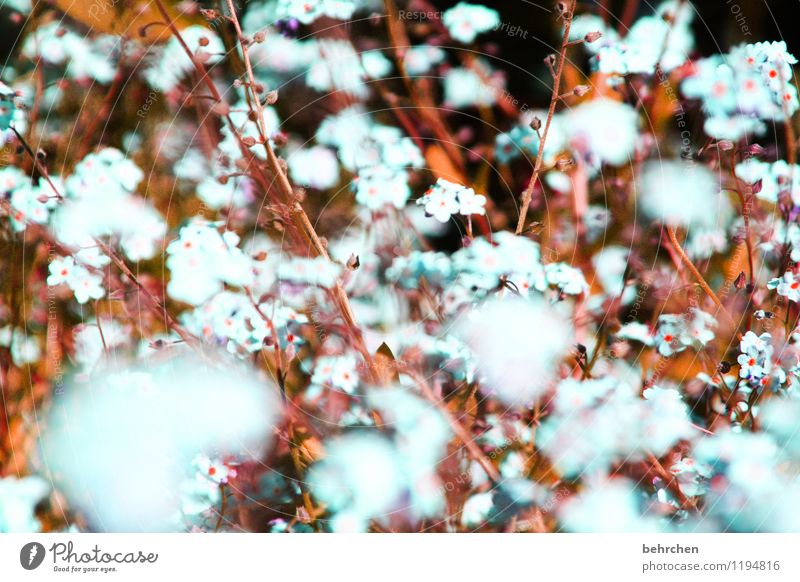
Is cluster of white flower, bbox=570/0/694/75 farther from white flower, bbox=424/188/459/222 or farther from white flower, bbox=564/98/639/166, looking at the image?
white flower, bbox=424/188/459/222

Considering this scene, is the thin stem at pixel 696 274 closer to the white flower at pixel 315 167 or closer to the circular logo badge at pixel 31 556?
the white flower at pixel 315 167

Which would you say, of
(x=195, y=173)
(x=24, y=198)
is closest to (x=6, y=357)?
(x=24, y=198)

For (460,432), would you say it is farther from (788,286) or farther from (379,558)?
(788,286)

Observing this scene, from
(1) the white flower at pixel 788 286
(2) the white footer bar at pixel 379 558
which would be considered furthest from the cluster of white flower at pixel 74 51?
(1) the white flower at pixel 788 286

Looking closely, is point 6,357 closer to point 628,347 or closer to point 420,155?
point 420,155

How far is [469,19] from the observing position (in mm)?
664

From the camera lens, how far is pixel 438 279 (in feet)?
2.12

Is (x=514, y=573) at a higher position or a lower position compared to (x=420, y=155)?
lower

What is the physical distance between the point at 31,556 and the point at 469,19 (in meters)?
0.63

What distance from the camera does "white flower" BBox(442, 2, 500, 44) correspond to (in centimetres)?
66

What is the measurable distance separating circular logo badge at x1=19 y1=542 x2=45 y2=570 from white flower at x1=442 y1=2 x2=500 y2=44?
609mm

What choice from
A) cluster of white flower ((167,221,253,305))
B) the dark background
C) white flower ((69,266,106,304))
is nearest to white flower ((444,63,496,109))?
the dark background

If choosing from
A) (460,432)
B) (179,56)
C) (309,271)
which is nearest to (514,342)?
(460,432)

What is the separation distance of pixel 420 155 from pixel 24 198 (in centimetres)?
37
